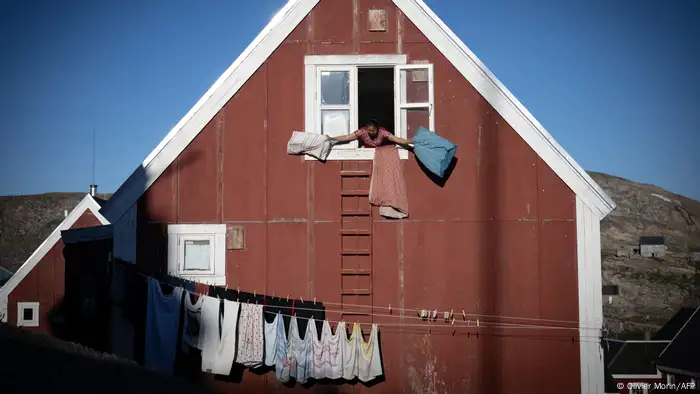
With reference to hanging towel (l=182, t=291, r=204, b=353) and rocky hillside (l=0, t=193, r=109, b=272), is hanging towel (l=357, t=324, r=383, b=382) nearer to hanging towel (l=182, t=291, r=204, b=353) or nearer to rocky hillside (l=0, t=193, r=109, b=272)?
hanging towel (l=182, t=291, r=204, b=353)

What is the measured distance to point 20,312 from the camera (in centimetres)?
2683

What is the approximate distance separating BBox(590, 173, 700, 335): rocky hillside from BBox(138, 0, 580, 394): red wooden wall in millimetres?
73602

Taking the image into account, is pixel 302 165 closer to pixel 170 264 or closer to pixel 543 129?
pixel 170 264

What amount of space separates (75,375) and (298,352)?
366 cm

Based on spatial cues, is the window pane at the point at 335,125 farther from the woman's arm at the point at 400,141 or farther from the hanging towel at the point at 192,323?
the hanging towel at the point at 192,323

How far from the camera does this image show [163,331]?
1037 centimetres

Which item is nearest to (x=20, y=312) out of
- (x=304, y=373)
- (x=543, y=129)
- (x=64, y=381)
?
(x=64, y=381)

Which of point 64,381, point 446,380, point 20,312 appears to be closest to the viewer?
point 64,381

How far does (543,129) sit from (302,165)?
4.09 meters

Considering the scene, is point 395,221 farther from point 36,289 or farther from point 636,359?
point 636,359

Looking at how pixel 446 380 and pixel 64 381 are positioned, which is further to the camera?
pixel 446 380

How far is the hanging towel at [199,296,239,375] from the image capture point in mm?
10242

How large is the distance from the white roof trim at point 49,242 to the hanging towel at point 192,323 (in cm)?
1512

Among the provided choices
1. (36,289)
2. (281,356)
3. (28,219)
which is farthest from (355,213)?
(28,219)
